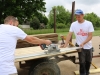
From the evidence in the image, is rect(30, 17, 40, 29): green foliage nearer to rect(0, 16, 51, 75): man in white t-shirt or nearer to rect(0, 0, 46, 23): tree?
rect(0, 0, 46, 23): tree

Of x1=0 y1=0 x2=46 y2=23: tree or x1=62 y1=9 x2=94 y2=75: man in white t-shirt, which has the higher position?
x1=0 y1=0 x2=46 y2=23: tree

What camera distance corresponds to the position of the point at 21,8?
32.2 m

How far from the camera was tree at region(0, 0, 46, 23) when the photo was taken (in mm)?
30203

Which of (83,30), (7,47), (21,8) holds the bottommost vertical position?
(7,47)

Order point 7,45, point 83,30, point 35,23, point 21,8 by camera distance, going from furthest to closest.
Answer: point 35,23 → point 21,8 → point 83,30 → point 7,45

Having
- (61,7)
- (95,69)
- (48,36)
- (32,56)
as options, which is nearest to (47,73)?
(32,56)

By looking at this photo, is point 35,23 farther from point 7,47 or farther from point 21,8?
point 7,47

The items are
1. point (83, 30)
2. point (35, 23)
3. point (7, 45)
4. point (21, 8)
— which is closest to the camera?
point (7, 45)

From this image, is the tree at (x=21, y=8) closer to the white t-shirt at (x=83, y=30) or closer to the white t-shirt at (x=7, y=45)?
the white t-shirt at (x=83, y=30)

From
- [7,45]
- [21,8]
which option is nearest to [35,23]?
[21,8]

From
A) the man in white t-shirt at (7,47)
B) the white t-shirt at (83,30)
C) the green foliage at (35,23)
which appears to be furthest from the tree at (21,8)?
the man in white t-shirt at (7,47)

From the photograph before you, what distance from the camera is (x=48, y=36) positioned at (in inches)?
304

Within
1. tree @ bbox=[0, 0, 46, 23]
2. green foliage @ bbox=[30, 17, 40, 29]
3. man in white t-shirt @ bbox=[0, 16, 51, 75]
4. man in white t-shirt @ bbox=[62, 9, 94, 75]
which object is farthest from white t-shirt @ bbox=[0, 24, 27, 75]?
green foliage @ bbox=[30, 17, 40, 29]

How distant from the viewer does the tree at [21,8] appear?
1189 inches
